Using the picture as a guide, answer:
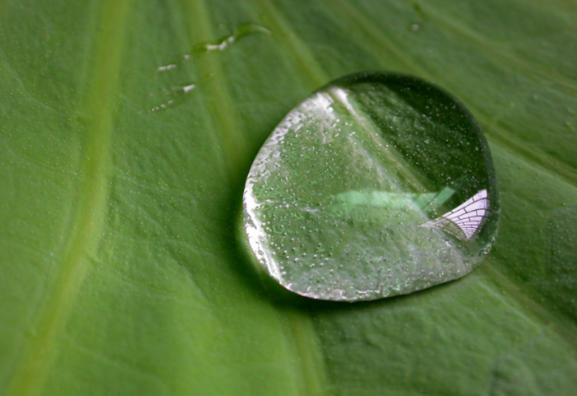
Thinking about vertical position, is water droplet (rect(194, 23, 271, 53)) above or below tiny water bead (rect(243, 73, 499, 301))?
above

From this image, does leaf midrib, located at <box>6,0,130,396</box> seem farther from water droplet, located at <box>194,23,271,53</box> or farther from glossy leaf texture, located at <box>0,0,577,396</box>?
water droplet, located at <box>194,23,271,53</box>

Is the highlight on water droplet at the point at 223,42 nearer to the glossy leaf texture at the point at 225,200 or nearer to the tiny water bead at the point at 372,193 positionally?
the glossy leaf texture at the point at 225,200

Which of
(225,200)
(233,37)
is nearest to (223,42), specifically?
(233,37)

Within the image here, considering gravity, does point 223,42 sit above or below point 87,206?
above

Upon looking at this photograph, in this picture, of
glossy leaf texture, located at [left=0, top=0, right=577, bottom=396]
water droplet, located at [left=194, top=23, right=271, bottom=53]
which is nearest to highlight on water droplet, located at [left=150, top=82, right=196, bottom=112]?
glossy leaf texture, located at [left=0, top=0, right=577, bottom=396]

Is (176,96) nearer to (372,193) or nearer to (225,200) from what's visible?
(225,200)
